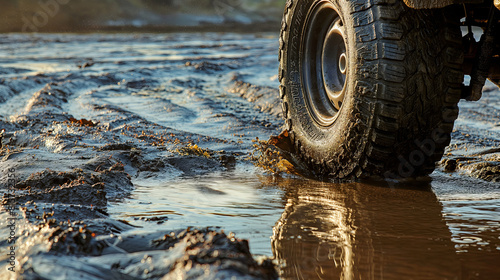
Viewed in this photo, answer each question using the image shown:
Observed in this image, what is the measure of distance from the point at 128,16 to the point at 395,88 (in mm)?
26502

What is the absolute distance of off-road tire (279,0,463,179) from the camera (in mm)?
2992

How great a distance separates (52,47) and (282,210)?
1396 centimetres

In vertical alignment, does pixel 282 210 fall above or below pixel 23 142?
below

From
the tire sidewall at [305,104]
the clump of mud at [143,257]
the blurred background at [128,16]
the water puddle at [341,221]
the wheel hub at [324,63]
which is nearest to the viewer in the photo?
the clump of mud at [143,257]

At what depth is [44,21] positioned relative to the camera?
85.8 ft

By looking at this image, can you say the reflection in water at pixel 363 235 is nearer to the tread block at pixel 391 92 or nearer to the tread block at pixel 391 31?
the tread block at pixel 391 92

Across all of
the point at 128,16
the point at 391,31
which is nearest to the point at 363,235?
the point at 391,31

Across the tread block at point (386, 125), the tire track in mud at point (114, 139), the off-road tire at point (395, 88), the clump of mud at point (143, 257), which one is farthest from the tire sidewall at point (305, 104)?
the clump of mud at point (143, 257)

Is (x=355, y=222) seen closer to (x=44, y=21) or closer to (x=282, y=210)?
(x=282, y=210)

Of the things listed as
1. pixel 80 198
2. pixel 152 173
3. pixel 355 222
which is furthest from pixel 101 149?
pixel 355 222

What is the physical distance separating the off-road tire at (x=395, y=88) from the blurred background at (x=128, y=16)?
2265cm

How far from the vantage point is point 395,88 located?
2.99 m

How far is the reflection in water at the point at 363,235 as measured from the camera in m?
2.13

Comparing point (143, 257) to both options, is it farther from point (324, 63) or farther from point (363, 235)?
point (324, 63)
